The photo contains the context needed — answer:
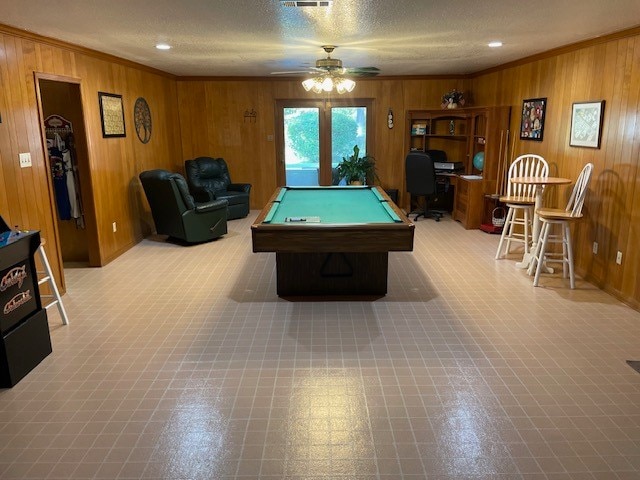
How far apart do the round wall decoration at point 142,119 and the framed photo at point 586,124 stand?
5473mm

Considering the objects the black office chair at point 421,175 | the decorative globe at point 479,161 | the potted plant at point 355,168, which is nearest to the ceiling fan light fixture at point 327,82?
the black office chair at point 421,175

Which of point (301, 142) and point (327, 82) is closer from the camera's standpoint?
point (327, 82)

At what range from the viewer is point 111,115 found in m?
5.72

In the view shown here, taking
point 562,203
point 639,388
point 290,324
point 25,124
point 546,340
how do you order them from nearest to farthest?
point 639,388
point 546,340
point 290,324
point 25,124
point 562,203

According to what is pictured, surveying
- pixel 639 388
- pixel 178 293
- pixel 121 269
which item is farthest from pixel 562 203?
pixel 121 269

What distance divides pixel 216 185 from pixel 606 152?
18.6ft

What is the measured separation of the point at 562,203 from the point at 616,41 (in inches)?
68.1

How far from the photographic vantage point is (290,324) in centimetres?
380

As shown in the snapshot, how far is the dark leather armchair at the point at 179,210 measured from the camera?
599 centimetres

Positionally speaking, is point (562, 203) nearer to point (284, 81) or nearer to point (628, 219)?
point (628, 219)

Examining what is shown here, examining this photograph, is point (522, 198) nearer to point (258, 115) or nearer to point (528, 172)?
point (528, 172)

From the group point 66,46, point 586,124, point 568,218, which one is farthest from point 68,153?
point 586,124

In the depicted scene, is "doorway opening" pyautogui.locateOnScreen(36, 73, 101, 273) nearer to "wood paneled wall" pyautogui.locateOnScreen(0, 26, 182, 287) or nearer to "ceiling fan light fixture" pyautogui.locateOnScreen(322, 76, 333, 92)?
"wood paneled wall" pyautogui.locateOnScreen(0, 26, 182, 287)

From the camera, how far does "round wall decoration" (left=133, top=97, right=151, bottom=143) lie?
21.5 feet
